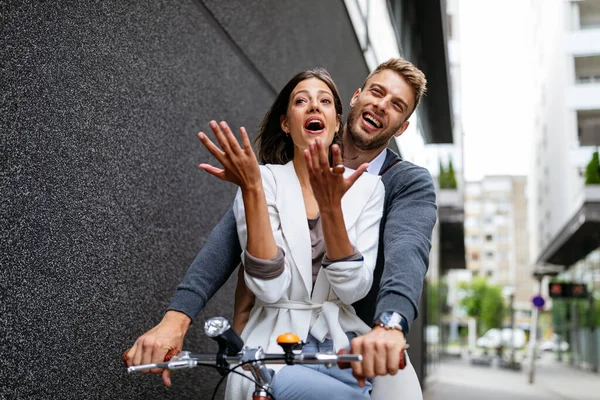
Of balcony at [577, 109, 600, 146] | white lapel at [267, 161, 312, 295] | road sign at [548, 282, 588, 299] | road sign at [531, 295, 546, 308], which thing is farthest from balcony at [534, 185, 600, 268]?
white lapel at [267, 161, 312, 295]

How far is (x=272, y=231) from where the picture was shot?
1.93 meters

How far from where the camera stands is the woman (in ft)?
5.98

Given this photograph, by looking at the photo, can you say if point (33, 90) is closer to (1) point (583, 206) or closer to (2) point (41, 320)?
(2) point (41, 320)

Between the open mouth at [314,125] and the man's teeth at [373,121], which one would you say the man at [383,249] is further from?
the open mouth at [314,125]

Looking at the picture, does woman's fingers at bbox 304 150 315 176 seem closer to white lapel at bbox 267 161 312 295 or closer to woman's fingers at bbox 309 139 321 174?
woman's fingers at bbox 309 139 321 174

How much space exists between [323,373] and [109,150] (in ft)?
5.21

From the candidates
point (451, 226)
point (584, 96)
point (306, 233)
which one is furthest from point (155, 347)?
point (584, 96)

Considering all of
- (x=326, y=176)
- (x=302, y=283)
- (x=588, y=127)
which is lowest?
(x=302, y=283)

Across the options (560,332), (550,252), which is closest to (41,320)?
(550,252)

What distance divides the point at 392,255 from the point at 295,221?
12.7 inches

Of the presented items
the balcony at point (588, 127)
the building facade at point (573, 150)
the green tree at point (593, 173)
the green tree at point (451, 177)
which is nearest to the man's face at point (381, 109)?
the building facade at point (573, 150)

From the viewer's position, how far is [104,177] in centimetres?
294

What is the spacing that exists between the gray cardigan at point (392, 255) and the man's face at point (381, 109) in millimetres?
147

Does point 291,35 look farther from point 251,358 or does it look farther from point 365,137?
point 251,358
